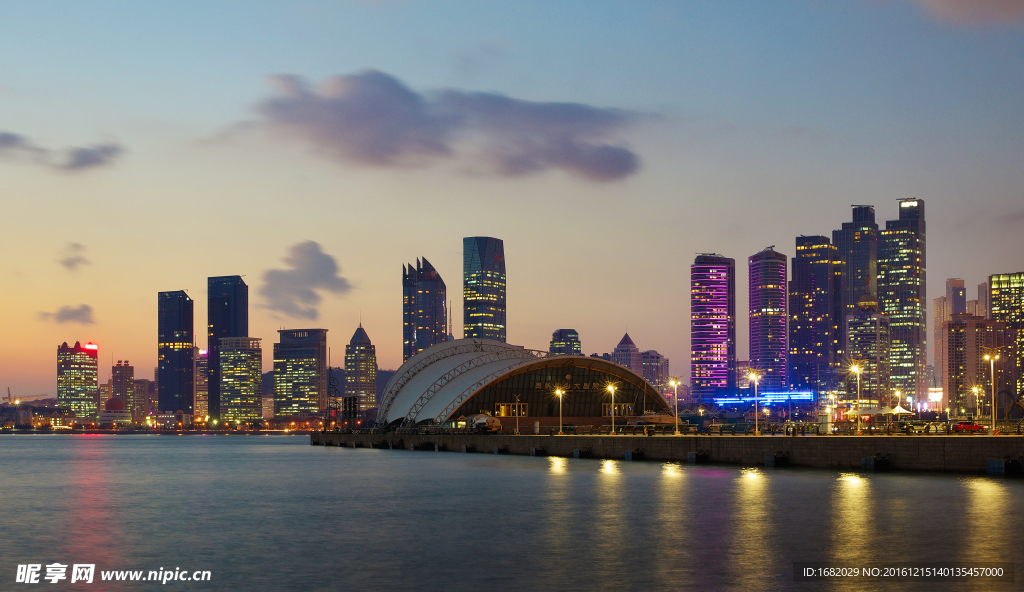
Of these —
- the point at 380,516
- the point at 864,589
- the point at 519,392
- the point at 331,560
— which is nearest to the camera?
the point at 864,589

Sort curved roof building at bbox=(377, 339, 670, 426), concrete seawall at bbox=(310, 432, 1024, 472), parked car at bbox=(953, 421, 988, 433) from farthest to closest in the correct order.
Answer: curved roof building at bbox=(377, 339, 670, 426) < parked car at bbox=(953, 421, 988, 433) < concrete seawall at bbox=(310, 432, 1024, 472)

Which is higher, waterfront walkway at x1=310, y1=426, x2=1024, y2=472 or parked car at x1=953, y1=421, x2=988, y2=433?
parked car at x1=953, y1=421, x2=988, y2=433

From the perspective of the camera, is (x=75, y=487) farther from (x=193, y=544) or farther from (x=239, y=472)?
(x=193, y=544)

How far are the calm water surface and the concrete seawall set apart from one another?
7.55 feet

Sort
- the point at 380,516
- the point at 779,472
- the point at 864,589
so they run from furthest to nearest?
1. the point at 779,472
2. the point at 380,516
3. the point at 864,589

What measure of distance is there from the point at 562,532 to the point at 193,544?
55.5 feet

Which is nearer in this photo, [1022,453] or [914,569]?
[914,569]

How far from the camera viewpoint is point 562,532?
48250 mm

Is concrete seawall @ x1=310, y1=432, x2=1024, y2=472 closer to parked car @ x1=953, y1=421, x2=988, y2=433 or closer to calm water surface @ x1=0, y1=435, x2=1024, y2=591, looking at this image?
calm water surface @ x1=0, y1=435, x2=1024, y2=591

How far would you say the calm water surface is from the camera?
36.9 meters

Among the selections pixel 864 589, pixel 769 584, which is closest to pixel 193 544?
pixel 769 584

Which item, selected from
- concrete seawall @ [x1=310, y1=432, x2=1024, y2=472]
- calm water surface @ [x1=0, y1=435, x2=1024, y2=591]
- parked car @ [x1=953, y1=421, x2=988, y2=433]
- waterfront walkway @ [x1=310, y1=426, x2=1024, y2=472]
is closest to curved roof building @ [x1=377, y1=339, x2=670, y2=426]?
waterfront walkway @ [x1=310, y1=426, x2=1024, y2=472]

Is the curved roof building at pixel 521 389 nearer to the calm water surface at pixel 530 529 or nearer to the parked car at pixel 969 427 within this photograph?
the parked car at pixel 969 427

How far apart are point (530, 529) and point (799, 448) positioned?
→ 1597 inches
